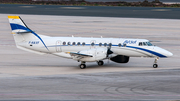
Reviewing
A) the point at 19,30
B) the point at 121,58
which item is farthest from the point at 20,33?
the point at 121,58

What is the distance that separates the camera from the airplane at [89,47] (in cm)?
3225

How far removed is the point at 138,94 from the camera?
2198cm

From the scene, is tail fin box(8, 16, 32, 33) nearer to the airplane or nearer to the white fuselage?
the airplane

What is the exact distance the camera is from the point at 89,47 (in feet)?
109

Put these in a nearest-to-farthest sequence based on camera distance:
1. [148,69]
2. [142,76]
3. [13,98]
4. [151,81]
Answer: [13,98] < [151,81] < [142,76] < [148,69]

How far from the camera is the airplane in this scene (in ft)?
106

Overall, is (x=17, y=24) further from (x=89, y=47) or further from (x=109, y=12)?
(x=109, y=12)

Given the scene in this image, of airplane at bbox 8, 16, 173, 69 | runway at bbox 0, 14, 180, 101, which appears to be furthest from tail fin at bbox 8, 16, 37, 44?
runway at bbox 0, 14, 180, 101

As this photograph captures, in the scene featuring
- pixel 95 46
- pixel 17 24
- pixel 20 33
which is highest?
pixel 17 24

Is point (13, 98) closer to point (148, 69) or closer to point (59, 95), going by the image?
point (59, 95)

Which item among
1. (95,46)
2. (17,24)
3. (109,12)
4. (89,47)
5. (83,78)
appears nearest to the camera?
(83,78)

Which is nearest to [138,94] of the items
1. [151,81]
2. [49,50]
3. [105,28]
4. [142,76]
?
[151,81]

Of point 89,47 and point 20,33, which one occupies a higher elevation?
point 20,33

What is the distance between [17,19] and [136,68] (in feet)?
42.4
